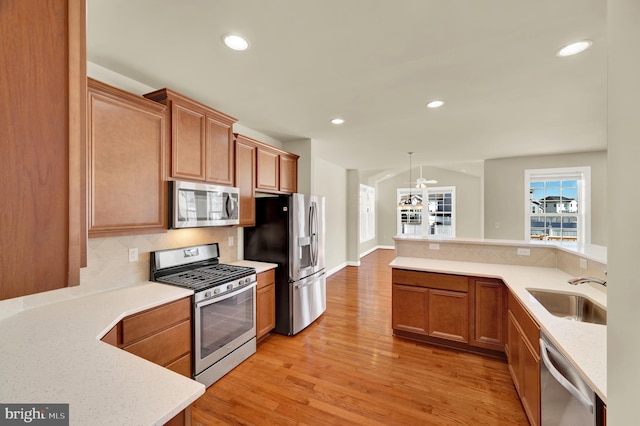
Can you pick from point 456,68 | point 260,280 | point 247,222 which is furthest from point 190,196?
point 456,68

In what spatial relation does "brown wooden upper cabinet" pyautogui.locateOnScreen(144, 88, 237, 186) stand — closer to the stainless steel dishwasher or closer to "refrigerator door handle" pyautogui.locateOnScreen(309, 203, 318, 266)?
"refrigerator door handle" pyautogui.locateOnScreen(309, 203, 318, 266)

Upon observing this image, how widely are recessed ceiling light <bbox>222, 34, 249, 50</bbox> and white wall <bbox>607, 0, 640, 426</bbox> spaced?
1.73 m

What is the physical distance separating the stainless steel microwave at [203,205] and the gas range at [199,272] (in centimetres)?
42

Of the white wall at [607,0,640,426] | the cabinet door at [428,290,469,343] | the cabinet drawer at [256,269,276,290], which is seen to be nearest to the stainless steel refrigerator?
the cabinet drawer at [256,269,276,290]

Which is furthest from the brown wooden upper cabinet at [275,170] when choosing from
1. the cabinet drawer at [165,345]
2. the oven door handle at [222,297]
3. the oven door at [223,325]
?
the cabinet drawer at [165,345]

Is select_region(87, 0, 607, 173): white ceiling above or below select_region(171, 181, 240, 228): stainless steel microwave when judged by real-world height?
above

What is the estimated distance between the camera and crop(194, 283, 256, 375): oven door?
2.20m

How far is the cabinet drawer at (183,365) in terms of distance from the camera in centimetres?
201

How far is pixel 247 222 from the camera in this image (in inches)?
124

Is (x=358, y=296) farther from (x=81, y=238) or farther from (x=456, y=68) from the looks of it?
(x=81, y=238)

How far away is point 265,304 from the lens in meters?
3.04

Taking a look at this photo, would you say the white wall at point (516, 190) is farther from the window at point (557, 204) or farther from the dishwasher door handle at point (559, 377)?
the dishwasher door handle at point (559, 377)

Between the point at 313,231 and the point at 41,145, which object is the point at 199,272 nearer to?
the point at 313,231

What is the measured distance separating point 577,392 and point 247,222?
9.43ft
